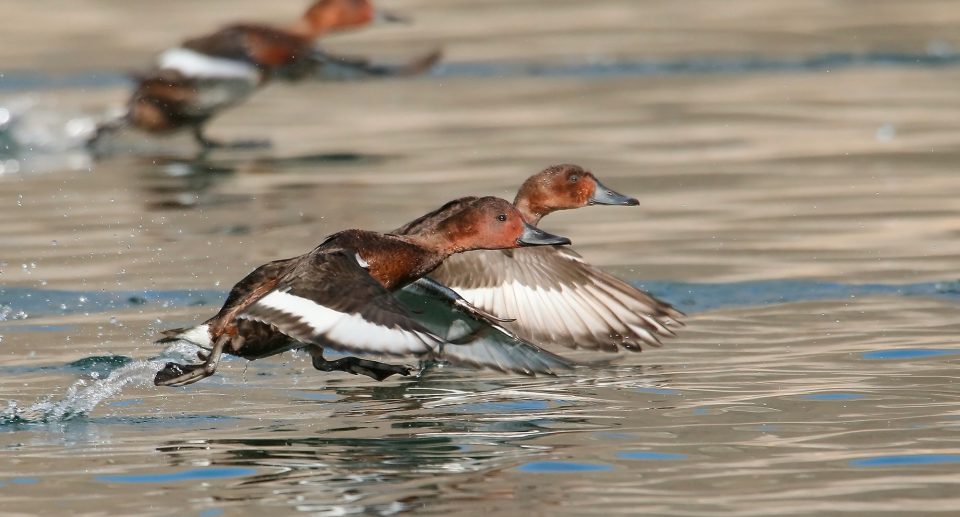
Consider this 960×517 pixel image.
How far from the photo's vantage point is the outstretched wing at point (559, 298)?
7.49 m

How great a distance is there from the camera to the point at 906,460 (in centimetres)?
537

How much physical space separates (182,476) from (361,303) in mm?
846

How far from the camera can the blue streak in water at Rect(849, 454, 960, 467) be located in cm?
533

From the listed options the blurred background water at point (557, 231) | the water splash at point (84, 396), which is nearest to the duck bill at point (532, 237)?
the blurred background water at point (557, 231)

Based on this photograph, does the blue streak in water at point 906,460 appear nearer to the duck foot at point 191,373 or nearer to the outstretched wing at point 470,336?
the outstretched wing at point 470,336

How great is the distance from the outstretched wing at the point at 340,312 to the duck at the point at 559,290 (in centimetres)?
133

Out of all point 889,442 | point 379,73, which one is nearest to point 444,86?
point 379,73

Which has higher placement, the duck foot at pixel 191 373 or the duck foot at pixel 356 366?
Answer: the duck foot at pixel 191 373

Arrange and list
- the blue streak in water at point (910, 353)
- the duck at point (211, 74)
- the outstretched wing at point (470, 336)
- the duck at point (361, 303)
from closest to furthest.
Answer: the duck at point (361, 303) → the outstretched wing at point (470, 336) → the blue streak in water at point (910, 353) → the duck at point (211, 74)

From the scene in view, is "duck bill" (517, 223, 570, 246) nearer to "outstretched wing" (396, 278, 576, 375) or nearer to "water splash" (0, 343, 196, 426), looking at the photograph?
"outstretched wing" (396, 278, 576, 375)

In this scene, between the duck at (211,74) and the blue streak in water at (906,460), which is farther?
the duck at (211,74)

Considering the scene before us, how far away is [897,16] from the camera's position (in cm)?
1995

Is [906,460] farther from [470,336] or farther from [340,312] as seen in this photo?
[470,336]

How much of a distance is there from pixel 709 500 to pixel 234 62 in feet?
32.7
